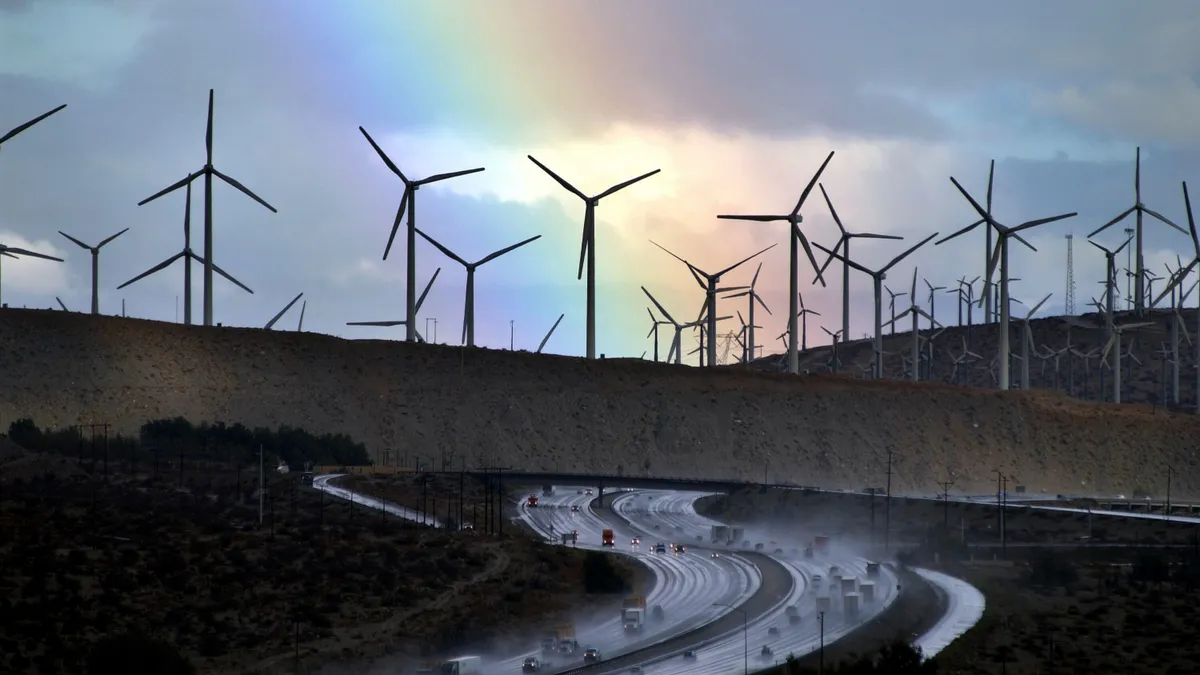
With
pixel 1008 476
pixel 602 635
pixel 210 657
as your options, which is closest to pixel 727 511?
pixel 1008 476

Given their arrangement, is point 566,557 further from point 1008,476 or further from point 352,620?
point 1008,476

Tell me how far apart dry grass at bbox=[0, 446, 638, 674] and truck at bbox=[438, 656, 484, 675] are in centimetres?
441

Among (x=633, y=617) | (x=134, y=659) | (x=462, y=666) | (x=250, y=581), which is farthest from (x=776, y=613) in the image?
(x=134, y=659)

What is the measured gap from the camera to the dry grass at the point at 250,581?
76312mm

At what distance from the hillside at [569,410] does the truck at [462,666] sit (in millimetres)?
102673

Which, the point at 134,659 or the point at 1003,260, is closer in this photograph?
the point at 134,659

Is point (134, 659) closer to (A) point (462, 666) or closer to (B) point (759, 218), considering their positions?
(A) point (462, 666)

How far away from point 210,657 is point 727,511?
83417 millimetres

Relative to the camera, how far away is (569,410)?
617 ft

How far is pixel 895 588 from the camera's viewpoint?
98.2 metres

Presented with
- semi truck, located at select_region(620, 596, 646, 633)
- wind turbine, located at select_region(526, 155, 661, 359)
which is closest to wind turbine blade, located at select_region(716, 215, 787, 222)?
wind turbine, located at select_region(526, 155, 661, 359)

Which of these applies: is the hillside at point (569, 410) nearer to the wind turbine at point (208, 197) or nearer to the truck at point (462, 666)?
the wind turbine at point (208, 197)

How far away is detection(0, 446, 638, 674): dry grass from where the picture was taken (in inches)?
3004

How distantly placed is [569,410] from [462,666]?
380 feet
